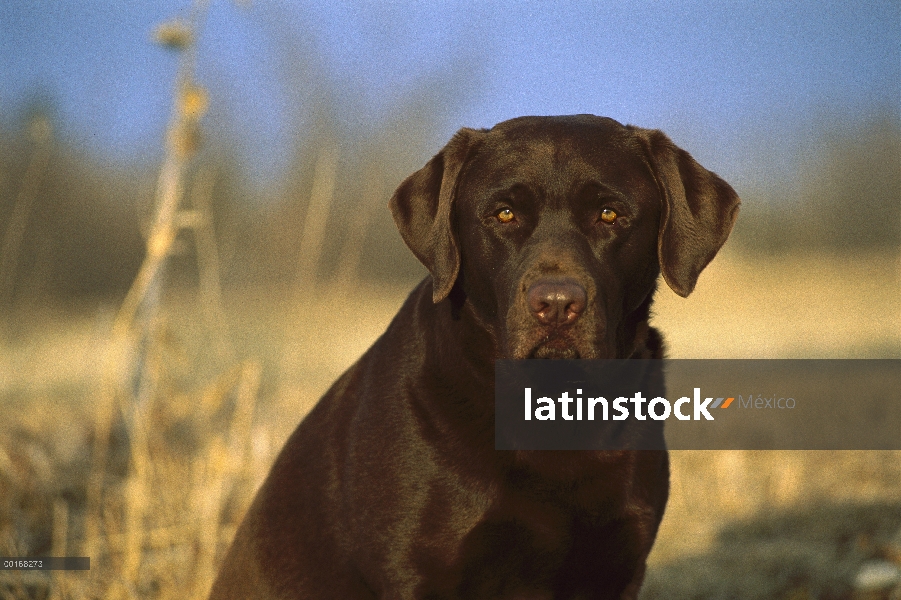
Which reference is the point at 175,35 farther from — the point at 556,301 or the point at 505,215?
the point at 556,301

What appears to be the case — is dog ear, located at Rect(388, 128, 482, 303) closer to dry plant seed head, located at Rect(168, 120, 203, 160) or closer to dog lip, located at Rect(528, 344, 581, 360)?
dog lip, located at Rect(528, 344, 581, 360)

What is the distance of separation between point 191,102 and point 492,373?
1326 millimetres

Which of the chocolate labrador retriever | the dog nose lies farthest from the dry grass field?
the dog nose

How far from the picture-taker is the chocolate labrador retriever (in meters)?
2.63

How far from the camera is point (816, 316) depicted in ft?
30.2

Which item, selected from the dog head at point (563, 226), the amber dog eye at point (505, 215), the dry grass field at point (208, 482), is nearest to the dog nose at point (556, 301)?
the dog head at point (563, 226)

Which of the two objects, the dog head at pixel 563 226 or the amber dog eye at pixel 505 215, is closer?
the dog head at pixel 563 226

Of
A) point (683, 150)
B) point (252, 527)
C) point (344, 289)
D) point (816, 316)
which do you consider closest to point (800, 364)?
Result: point (816, 316)

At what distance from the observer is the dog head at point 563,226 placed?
8.63ft

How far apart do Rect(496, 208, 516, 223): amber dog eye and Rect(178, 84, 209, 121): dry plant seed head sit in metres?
1.07

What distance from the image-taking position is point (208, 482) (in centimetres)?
400

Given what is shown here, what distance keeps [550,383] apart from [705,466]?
128 inches

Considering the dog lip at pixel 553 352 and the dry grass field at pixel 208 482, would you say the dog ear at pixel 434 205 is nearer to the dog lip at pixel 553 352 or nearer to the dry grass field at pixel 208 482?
the dog lip at pixel 553 352

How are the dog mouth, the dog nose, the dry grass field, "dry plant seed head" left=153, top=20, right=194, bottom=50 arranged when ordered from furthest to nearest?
the dry grass field → "dry plant seed head" left=153, top=20, right=194, bottom=50 → the dog mouth → the dog nose
